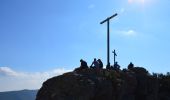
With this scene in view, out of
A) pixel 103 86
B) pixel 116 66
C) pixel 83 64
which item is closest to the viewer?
pixel 103 86

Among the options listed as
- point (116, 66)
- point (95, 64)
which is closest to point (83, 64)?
point (95, 64)

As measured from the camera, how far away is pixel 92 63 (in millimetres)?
36688

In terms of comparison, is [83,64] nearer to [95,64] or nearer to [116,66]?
[95,64]

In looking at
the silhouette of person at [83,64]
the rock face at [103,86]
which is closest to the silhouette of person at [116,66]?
the rock face at [103,86]

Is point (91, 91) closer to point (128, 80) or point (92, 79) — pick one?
point (92, 79)

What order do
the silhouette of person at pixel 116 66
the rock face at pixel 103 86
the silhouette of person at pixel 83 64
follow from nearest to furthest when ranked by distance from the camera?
the rock face at pixel 103 86 → the silhouette of person at pixel 83 64 → the silhouette of person at pixel 116 66

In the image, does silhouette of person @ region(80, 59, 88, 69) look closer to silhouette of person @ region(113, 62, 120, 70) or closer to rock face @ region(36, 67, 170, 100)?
rock face @ region(36, 67, 170, 100)

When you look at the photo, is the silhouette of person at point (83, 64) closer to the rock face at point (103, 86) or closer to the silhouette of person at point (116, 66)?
the rock face at point (103, 86)

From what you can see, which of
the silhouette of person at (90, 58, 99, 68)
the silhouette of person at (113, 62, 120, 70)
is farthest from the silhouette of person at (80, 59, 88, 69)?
the silhouette of person at (113, 62, 120, 70)

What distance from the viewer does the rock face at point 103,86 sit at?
105 ft

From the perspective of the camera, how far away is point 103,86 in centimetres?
3425

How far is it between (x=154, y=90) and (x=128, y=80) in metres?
4.54

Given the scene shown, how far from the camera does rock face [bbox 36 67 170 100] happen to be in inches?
1265

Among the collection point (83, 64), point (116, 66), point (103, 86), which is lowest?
point (103, 86)
